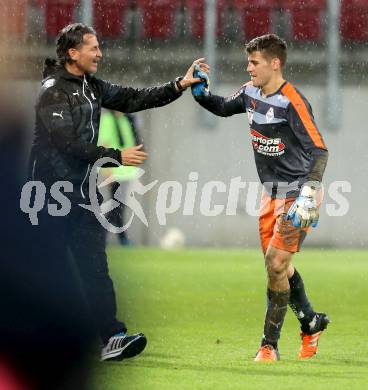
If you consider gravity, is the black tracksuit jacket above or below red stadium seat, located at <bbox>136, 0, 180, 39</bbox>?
above

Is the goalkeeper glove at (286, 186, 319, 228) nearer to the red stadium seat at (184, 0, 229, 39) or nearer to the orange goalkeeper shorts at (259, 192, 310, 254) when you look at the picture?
the orange goalkeeper shorts at (259, 192, 310, 254)

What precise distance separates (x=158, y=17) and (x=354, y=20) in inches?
142

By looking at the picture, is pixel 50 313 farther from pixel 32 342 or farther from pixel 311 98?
pixel 311 98

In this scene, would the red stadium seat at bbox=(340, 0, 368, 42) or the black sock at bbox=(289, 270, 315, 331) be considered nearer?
the black sock at bbox=(289, 270, 315, 331)

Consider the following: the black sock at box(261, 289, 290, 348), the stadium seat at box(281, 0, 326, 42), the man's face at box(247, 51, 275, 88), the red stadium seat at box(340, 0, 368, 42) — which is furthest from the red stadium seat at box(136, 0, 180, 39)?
the black sock at box(261, 289, 290, 348)

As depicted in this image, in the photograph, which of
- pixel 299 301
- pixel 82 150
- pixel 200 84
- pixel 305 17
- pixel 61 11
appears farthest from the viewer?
pixel 305 17

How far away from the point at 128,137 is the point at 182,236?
5531 mm

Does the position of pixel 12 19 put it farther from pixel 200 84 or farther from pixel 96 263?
pixel 200 84

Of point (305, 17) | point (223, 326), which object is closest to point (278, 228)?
point (223, 326)

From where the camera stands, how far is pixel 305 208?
580cm

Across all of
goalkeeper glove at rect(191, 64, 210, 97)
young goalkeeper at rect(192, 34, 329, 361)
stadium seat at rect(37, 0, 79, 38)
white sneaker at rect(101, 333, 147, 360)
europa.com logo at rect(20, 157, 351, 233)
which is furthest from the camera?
stadium seat at rect(37, 0, 79, 38)

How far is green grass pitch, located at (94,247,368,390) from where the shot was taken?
12.6ft

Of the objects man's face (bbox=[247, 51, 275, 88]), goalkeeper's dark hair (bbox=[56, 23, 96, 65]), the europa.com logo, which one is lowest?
the europa.com logo

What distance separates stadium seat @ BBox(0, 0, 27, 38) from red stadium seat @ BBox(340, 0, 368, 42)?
20.0 meters
